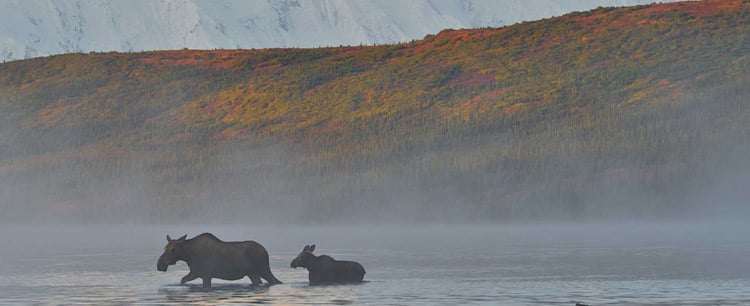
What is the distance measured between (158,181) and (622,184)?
52294mm

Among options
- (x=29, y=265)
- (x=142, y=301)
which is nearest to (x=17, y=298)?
(x=142, y=301)

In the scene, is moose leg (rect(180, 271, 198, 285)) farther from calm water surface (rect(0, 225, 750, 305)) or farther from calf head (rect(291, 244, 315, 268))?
calf head (rect(291, 244, 315, 268))

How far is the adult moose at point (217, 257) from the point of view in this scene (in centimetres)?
5541

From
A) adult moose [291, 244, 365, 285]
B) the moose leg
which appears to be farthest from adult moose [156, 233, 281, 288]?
adult moose [291, 244, 365, 285]

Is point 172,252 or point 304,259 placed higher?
point 172,252

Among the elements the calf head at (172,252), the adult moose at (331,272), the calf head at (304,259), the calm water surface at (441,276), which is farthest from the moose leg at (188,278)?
the adult moose at (331,272)

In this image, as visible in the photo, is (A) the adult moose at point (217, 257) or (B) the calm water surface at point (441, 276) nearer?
(B) the calm water surface at point (441, 276)

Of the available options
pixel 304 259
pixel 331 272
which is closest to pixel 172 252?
pixel 304 259

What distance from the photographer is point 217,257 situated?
5550 centimetres

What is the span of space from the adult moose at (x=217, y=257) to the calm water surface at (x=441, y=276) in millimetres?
590

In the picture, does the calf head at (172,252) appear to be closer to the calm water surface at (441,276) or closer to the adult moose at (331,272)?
the calm water surface at (441,276)

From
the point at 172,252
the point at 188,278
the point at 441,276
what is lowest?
the point at 188,278

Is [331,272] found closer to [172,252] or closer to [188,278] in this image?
[188,278]

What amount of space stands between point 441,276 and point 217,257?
10415 millimetres
